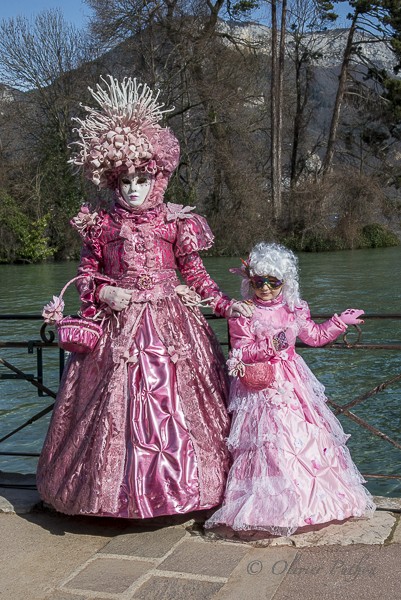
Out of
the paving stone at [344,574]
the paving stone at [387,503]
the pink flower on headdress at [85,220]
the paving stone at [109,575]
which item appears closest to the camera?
the paving stone at [344,574]

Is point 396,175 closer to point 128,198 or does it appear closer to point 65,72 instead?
point 65,72

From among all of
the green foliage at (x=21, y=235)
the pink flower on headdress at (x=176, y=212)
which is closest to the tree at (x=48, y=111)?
the green foliage at (x=21, y=235)

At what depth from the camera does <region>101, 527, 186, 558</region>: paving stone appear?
306 cm

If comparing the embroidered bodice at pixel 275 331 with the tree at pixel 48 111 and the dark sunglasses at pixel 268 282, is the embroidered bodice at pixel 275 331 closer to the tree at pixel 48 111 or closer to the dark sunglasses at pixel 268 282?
the dark sunglasses at pixel 268 282

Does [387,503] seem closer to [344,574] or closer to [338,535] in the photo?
[338,535]

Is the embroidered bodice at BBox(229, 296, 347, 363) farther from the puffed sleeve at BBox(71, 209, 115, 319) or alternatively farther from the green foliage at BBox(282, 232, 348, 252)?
the green foliage at BBox(282, 232, 348, 252)

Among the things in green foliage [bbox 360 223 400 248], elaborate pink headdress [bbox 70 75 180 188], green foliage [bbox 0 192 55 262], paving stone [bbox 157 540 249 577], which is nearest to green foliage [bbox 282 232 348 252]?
green foliage [bbox 360 223 400 248]

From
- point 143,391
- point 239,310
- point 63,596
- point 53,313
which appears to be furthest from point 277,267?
point 63,596

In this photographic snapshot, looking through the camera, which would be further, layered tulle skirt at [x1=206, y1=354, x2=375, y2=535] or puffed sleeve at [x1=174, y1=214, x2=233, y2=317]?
puffed sleeve at [x1=174, y1=214, x2=233, y2=317]

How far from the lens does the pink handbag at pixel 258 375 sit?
10.6 ft

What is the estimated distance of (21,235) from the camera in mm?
24391

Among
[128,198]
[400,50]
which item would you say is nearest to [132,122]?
[128,198]

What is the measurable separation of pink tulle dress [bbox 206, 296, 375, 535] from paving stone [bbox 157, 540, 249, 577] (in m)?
0.09

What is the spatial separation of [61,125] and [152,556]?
23748mm
